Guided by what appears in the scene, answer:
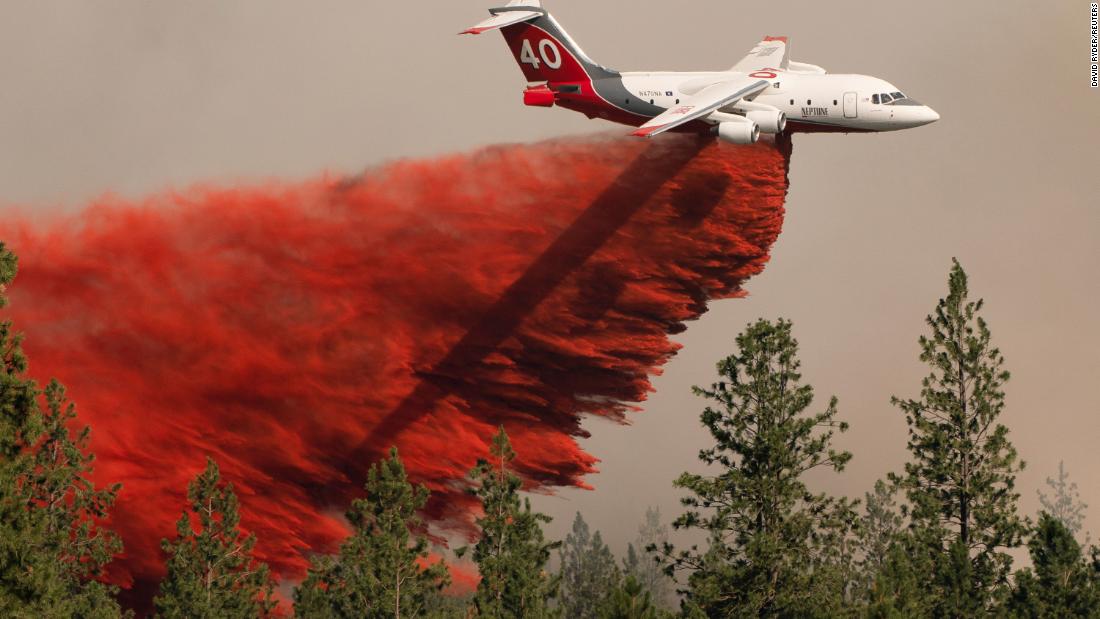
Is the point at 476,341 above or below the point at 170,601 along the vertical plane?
above

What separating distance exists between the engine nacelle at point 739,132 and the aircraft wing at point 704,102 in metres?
1.13

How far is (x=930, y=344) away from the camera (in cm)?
6431

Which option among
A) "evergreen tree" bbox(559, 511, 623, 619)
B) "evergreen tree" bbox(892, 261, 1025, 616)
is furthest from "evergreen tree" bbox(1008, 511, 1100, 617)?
"evergreen tree" bbox(559, 511, 623, 619)

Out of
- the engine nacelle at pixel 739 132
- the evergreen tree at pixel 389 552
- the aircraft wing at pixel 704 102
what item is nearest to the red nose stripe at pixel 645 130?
the aircraft wing at pixel 704 102

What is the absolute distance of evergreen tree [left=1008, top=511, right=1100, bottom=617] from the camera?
57844mm

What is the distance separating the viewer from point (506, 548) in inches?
2381

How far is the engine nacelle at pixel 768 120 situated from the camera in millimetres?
61469

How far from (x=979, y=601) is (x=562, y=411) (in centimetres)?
1545

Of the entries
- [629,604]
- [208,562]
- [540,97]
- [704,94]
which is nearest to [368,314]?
[540,97]

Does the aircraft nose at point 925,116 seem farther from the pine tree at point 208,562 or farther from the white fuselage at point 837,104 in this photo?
the pine tree at point 208,562

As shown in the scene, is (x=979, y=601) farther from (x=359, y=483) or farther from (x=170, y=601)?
(x=170, y=601)

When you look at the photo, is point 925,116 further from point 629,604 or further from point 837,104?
point 629,604

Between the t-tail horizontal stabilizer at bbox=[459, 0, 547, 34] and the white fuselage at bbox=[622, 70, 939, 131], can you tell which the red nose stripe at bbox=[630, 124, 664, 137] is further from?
the t-tail horizontal stabilizer at bbox=[459, 0, 547, 34]

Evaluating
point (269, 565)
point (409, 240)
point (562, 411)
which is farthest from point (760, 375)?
point (269, 565)
